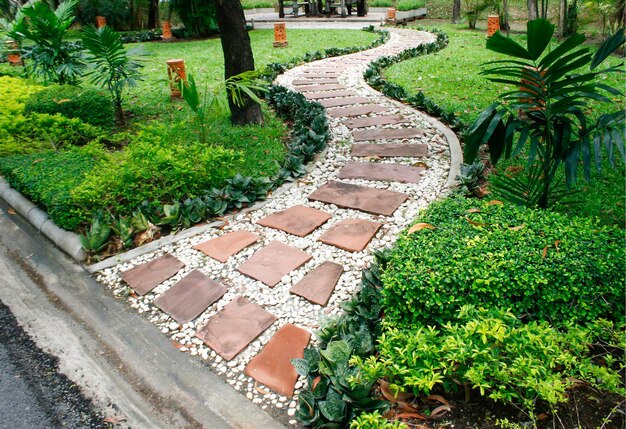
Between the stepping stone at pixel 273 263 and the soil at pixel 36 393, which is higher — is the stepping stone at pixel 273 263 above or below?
above

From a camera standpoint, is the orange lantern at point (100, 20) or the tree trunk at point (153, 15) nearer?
the orange lantern at point (100, 20)

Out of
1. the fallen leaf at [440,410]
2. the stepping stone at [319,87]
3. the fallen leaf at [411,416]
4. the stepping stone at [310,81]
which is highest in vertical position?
the stepping stone at [310,81]

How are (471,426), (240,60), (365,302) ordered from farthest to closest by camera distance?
1. (240,60)
2. (365,302)
3. (471,426)

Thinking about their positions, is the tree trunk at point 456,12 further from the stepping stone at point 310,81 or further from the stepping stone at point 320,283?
the stepping stone at point 320,283

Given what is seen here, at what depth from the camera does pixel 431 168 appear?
441 centimetres

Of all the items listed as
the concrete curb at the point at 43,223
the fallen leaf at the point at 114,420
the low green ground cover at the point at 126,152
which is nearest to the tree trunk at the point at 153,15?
the low green ground cover at the point at 126,152

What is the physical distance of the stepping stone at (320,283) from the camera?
2.79m

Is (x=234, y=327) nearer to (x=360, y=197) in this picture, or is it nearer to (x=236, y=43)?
(x=360, y=197)

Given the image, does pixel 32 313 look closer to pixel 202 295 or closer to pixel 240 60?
pixel 202 295

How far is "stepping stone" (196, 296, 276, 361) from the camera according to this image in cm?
247

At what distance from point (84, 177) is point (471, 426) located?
3.64 m

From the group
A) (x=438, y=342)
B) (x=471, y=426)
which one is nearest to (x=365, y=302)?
(x=438, y=342)

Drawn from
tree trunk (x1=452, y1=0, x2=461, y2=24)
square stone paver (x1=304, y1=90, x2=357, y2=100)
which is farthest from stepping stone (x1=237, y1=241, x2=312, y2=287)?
tree trunk (x1=452, y1=0, x2=461, y2=24)

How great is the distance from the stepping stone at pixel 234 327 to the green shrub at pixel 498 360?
33.1 inches
